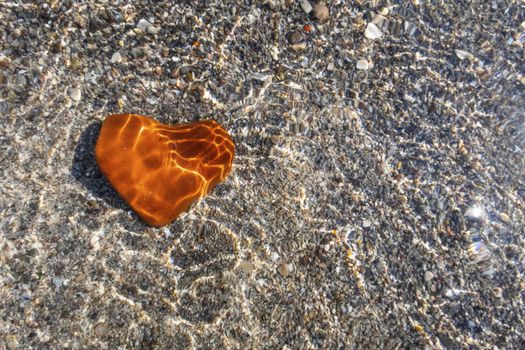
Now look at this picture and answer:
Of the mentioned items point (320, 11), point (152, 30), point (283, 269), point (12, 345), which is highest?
point (320, 11)

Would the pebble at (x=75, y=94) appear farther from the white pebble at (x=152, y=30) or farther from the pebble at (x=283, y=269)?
the pebble at (x=283, y=269)

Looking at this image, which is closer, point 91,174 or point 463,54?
point 91,174

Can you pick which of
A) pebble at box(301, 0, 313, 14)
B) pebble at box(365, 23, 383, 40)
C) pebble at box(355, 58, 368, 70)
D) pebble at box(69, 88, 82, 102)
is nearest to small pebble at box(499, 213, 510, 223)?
pebble at box(355, 58, 368, 70)

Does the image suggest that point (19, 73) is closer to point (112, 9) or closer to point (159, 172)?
point (112, 9)

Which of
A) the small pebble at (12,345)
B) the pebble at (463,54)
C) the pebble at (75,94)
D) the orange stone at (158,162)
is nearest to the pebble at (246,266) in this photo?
the orange stone at (158,162)

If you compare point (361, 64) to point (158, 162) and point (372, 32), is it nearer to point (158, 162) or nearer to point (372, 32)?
point (372, 32)

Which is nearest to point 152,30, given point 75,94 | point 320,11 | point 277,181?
point 75,94

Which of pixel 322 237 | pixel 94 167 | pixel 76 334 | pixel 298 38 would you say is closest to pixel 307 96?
pixel 298 38
